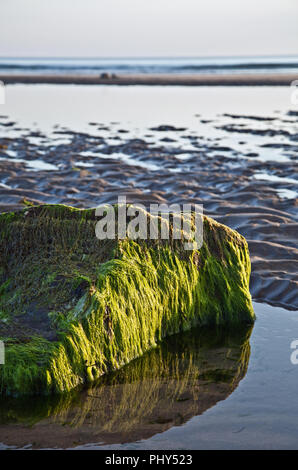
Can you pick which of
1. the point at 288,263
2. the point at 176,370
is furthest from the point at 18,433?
the point at 288,263

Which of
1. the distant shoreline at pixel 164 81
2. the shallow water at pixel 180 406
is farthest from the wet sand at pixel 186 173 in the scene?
the distant shoreline at pixel 164 81

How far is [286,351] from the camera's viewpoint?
4.84 metres

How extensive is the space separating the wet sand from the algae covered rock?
0.95 m

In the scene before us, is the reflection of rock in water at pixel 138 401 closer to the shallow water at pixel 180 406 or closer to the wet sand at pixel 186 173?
the shallow water at pixel 180 406

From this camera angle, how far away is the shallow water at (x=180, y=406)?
3648 millimetres

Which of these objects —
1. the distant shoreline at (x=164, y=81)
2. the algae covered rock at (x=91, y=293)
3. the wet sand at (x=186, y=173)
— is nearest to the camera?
the algae covered rock at (x=91, y=293)

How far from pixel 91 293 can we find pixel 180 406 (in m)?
1.02

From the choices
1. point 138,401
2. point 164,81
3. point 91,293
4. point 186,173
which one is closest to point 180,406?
point 138,401

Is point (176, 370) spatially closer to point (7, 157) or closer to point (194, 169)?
point (194, 169)

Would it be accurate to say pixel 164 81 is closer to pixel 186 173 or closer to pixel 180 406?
pixel 186 173

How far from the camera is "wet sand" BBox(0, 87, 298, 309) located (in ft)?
25.4

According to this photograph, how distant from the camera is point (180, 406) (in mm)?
4043

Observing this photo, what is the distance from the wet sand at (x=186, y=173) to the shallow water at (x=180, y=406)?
1.39 m

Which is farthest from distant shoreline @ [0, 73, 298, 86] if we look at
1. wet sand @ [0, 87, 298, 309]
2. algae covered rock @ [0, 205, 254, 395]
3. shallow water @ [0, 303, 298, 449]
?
shallow water @ [0, 303, 298, 449]
